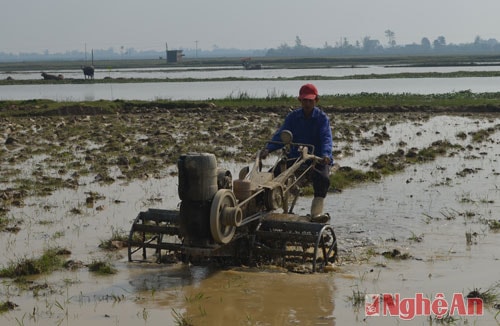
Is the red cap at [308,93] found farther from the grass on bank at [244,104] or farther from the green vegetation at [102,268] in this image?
the grass on bank at [244,104]

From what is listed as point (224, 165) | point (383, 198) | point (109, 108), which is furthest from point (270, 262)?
point (109, 108)

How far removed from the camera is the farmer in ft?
25.5

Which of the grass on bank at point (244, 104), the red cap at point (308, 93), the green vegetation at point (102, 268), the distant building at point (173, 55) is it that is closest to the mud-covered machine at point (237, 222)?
the green vegetation at point (102, 268)

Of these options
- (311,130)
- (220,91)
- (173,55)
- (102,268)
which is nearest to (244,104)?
(220,91)

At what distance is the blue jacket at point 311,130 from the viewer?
7.91m

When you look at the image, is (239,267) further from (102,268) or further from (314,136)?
(314,136)

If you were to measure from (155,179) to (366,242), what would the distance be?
482 centimetres

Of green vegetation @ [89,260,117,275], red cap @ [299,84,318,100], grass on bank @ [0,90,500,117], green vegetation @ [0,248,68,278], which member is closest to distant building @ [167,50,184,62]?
grass on bank @ [0,90,500,117]

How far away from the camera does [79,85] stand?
46219mm

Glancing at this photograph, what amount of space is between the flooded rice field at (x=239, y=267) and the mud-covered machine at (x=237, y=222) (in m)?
0.19

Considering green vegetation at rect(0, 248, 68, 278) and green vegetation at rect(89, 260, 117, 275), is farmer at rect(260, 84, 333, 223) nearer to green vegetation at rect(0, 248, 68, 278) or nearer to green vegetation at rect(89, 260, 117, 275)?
green vegetation at rect(89, 260, 117, 275)

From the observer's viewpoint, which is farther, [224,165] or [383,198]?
[224,165]

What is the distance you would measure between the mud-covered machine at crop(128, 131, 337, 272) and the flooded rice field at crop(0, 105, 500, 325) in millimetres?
193

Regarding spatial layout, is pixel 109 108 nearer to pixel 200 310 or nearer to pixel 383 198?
pixel 383 198
